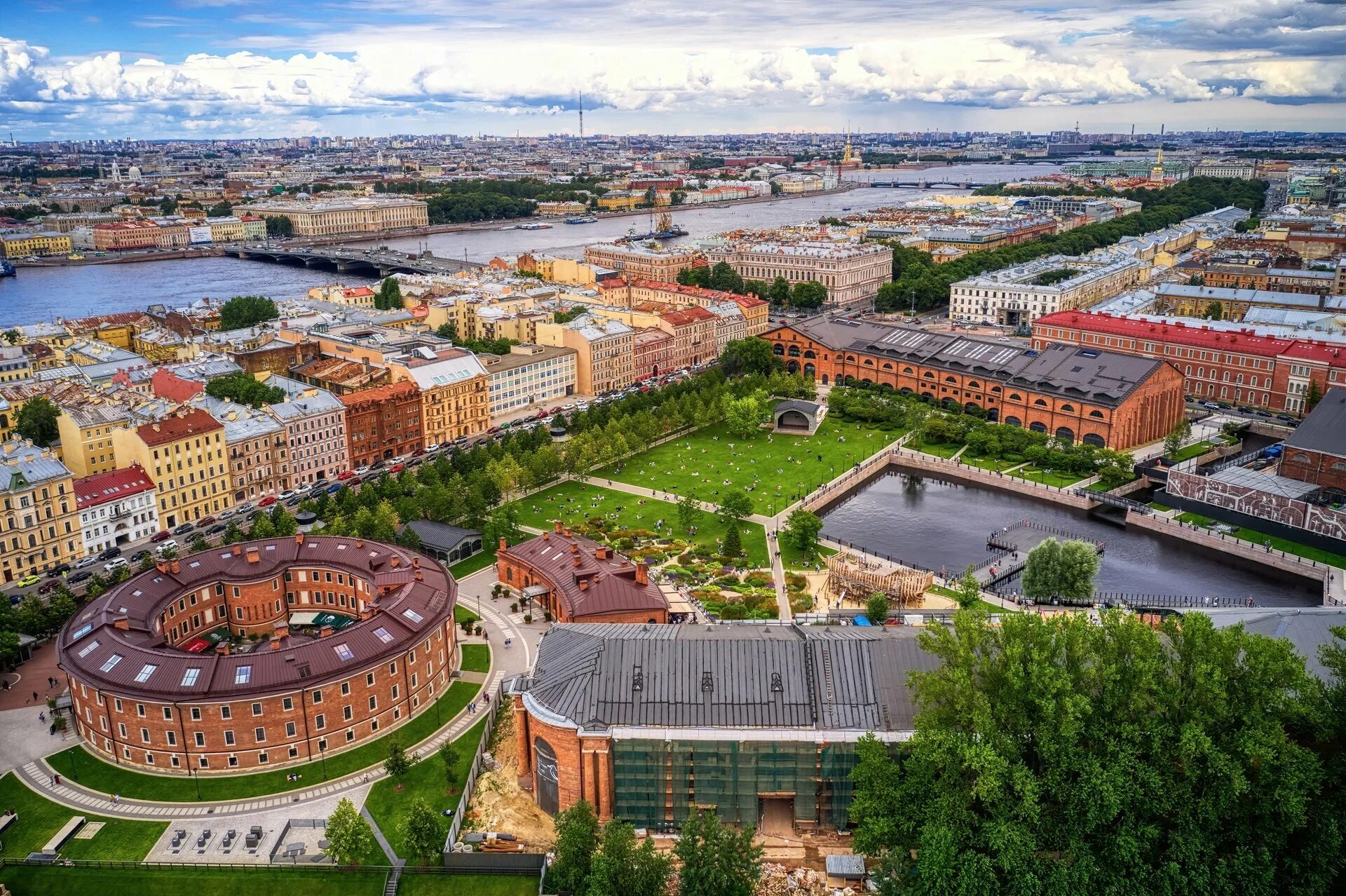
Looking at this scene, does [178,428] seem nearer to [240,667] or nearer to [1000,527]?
[240,667]

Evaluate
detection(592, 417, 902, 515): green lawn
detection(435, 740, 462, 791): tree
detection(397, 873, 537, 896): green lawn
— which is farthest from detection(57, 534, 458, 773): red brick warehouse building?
detection(592, 417, 902, 515): green lawn

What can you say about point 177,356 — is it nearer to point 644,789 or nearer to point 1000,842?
point 644,789

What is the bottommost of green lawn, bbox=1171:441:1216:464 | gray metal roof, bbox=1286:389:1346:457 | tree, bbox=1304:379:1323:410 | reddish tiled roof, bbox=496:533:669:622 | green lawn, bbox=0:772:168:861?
green lawn, bbox=0:772:168:861

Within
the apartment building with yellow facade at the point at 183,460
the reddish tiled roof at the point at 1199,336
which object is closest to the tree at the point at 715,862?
the apartment building with yellow facade at the point at 183,460

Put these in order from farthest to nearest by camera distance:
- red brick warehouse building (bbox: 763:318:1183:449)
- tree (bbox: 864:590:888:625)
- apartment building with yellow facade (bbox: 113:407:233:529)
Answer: red brick warehouse building (bbox: 763:318:1183:449) < apartment building with yellow facade (bbox: 113:407:233:529) < tree (bbox: 864:590:888:625)

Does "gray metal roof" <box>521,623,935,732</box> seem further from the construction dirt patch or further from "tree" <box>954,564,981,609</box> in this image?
"tree" <box>954,564,981,609</box>

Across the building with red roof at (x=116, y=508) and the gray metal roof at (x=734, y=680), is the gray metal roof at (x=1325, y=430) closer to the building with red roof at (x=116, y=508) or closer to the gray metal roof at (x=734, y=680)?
the gray metal roof at (x=734, y=680)
